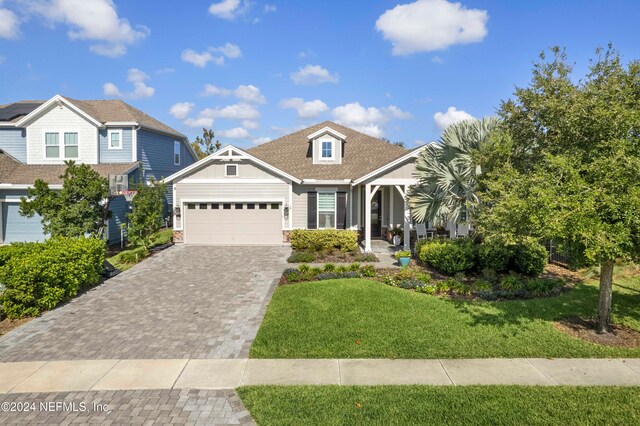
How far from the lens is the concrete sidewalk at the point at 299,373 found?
6.36 meters

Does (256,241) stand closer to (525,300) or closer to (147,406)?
(525,300)

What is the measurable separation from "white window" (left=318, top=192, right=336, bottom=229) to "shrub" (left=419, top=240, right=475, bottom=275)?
7.10m

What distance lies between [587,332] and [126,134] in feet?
73.7

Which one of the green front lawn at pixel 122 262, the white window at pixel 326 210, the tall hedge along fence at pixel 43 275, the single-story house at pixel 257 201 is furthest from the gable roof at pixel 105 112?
the tall hedge along fence at pixel 43 275

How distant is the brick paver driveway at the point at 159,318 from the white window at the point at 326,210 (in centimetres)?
539

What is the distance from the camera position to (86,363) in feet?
23.5

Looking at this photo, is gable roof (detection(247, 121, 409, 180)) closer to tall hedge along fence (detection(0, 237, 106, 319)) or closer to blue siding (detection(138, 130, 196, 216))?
blue siding (detection(138, 130, 196, 216))

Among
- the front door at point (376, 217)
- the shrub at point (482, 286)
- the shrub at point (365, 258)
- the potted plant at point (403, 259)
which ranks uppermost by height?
the front door at point (376, 217)

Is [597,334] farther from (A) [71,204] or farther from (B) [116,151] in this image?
(B) [116,151]

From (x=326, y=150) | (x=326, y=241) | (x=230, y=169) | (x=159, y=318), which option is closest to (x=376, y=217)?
(x=326, y=241)

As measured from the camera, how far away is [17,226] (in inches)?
797

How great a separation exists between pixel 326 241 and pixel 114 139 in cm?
1345

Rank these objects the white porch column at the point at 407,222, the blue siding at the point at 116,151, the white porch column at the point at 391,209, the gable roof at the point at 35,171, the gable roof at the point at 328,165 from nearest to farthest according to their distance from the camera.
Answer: the white porch column at the point at 407,222
the gable roof at the point at 35,171
the white porch column at the point at 391,209
the gable roof at the point at 328,165
the blue siding at the point at 116,151

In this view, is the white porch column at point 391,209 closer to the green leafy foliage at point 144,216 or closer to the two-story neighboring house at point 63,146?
the green leafy foliage at point 144,216
